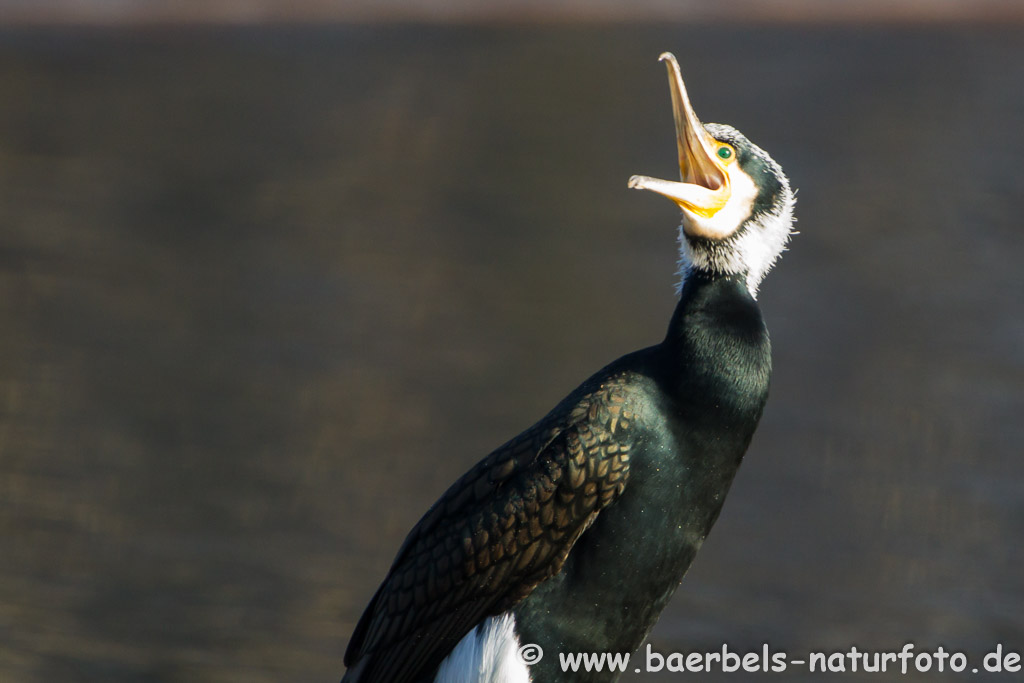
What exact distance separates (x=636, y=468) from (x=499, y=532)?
1.14 feet

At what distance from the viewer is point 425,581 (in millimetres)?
3520

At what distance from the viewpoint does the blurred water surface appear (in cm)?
694

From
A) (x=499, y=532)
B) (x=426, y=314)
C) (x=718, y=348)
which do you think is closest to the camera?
(x=718, y=348)

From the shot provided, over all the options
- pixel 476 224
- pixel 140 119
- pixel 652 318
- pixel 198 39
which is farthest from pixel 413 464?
pixel 198 39

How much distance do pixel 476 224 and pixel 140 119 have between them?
3971 millimetres

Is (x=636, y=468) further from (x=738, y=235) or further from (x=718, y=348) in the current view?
(x=738, y=235)

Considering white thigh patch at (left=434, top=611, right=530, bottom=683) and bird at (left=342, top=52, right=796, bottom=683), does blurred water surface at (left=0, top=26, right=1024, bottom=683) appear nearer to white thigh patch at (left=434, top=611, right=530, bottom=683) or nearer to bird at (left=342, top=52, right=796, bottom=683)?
white thigh patch at (left=434, top=611, right=530, bottom=683)

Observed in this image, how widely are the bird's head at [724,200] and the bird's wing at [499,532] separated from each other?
377 millimetres

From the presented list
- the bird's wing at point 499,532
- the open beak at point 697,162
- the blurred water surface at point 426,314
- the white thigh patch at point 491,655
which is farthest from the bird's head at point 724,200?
the blurred water surface at point 426,314

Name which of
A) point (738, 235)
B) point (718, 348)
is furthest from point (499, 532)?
point (738, 235)

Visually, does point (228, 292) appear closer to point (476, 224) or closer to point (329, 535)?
point (476, 224)

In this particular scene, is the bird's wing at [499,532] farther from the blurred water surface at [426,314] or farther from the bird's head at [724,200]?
the blurred water surface at [426,314]

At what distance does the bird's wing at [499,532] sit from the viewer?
3.33 meters

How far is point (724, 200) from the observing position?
335 centimetres
